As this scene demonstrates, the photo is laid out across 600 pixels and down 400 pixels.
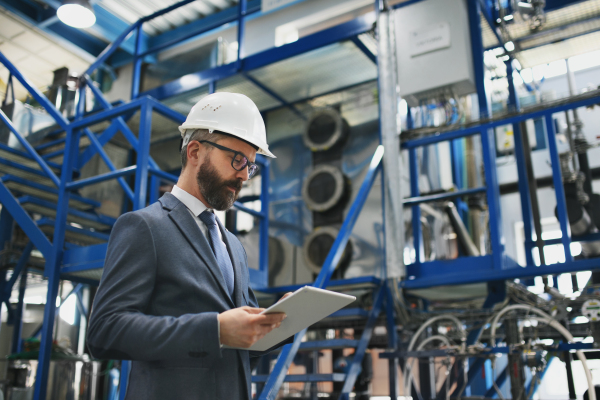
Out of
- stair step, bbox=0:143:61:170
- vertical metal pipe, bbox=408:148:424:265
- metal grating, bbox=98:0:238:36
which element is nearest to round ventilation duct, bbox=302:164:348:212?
vertical metal pipe, bbox=408:148:424:265

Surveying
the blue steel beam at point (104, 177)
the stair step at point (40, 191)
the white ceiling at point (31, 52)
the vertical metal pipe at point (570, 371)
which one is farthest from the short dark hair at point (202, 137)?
the white ceiling at point (31, 52)

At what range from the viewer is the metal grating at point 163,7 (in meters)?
10.8

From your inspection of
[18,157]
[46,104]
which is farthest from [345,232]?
[18,157]

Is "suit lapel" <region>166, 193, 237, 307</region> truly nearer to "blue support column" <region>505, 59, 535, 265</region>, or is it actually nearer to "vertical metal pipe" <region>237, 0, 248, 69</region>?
"blue support column" <region>505, 59, 535, 265</region>

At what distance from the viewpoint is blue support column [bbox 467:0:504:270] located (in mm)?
4789

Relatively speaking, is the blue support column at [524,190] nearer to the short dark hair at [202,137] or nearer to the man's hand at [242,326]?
the short dark hair at [202,137]

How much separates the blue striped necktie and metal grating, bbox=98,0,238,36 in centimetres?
938

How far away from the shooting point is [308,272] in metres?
7.88

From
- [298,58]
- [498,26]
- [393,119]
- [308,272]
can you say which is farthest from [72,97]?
[498,26]

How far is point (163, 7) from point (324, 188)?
5614mm

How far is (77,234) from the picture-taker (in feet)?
20.7

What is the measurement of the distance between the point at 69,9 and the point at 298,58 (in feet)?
11.5

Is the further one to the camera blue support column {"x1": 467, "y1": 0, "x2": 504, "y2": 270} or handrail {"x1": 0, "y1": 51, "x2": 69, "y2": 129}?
handrail {"x1": 0, "y1": 51, "x2": 69, "y2": 129}

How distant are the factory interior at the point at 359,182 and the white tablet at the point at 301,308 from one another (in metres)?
1.59
